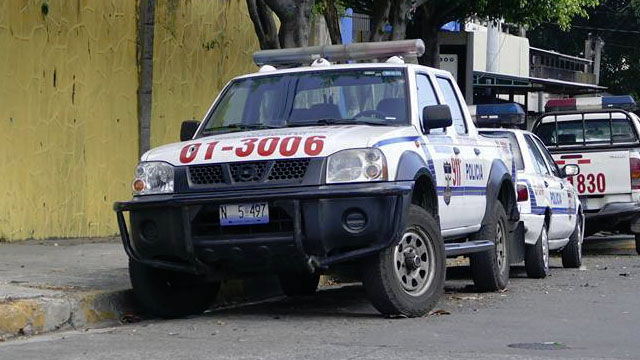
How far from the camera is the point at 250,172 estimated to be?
880cm

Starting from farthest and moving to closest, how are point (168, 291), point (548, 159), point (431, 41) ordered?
1. point (431, 41)
2. point (548, 159)
3. point (168, 291)

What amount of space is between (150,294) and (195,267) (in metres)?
0.57

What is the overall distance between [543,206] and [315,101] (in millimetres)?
4598

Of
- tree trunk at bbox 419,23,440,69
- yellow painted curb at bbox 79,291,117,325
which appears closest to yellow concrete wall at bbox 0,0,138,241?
yellow painted curb at bbox 79,291,117,325

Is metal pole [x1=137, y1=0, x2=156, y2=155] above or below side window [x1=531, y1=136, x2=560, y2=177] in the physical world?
above

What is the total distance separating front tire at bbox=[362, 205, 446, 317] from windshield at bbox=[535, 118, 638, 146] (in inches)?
348

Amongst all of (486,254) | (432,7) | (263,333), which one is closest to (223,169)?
(263,333)

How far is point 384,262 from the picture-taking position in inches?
344

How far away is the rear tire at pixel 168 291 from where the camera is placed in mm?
9305

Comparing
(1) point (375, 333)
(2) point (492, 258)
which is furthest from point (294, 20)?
(1) point (375, 333)

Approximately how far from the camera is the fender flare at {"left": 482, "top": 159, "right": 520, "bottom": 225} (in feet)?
36.0

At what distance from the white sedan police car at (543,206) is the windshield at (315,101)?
3440 millimetres

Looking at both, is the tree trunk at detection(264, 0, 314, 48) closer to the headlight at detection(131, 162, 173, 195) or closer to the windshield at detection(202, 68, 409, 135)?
the windshield at detection(202, 68, 409, 135)

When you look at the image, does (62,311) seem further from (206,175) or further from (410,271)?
(410,271)
